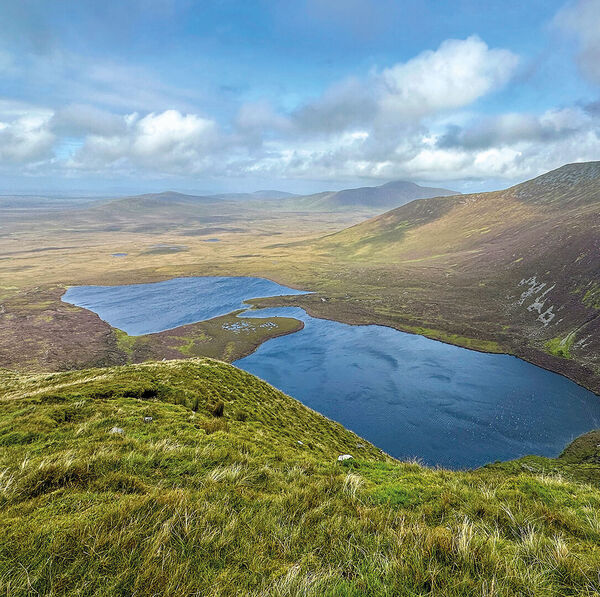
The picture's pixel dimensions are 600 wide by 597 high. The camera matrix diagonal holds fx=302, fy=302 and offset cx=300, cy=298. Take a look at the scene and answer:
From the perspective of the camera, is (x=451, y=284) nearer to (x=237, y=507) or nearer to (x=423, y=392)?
(x=423, y=392)

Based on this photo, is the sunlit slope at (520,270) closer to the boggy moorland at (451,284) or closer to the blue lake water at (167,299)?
the boggy moorland at (451,284)

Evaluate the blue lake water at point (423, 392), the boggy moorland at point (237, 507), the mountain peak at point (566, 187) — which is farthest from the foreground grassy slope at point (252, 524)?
the mountain peak at point (566, 187)

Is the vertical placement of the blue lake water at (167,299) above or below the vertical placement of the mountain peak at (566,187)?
below

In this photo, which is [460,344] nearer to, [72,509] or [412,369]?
[412,369]

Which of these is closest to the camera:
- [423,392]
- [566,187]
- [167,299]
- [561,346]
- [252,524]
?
[252,524]

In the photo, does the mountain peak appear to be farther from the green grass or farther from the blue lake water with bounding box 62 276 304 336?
the blue lake water with bounding box 62 276 304 336

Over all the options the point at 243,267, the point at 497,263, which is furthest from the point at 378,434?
the point at 243,267

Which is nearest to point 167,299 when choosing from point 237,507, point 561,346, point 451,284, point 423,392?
point 423,392
